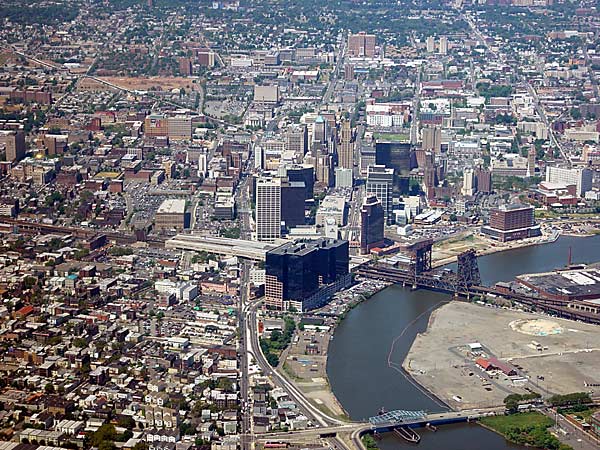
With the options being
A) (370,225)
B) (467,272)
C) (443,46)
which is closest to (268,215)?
(370,225)

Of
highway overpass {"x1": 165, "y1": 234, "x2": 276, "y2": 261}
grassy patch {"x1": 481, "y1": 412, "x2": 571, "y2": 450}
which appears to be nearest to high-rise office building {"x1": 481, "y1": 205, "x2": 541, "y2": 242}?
highway overpass {"x1": 165, "y1": 234, "x2": 276, "y2": 261}

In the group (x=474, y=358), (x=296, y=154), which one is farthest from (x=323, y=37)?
(x=474, y=358)

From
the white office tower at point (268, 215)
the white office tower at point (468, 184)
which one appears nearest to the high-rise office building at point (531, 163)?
the white office tower at point (468, 184)

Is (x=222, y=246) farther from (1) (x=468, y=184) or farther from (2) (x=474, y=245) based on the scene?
(1) (x=468, y=184)

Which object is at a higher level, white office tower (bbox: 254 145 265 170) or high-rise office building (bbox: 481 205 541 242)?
white office tower (bbox: 254 145 265 170)

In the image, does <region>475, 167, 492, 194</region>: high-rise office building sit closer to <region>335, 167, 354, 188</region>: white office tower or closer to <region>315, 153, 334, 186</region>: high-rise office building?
<region>335, 167, 354, 188</region>: white office tower

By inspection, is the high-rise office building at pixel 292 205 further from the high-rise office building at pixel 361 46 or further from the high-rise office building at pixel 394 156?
the high-rise office building at pixel 361 46
